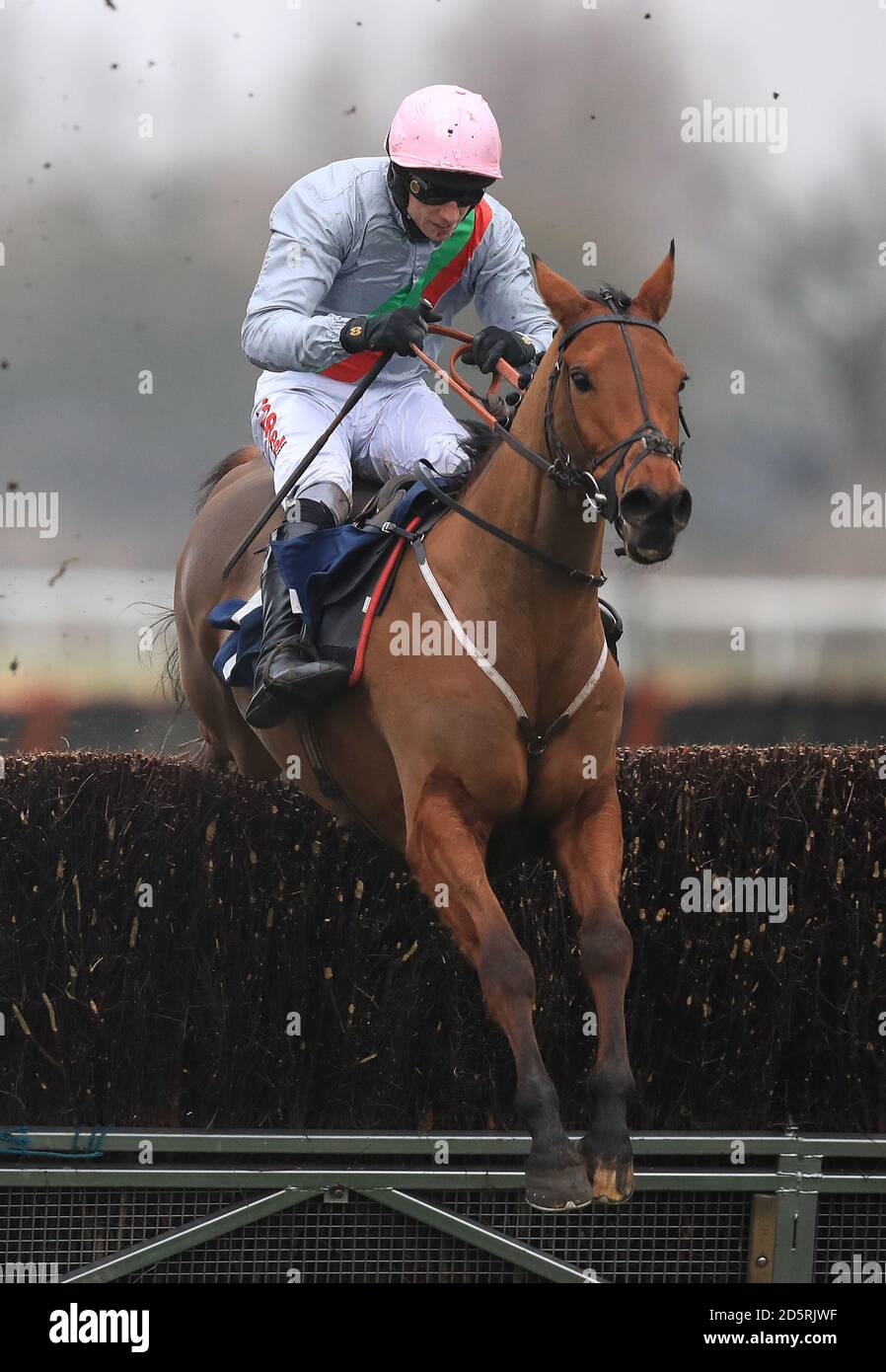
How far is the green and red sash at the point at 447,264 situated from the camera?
18.9ft

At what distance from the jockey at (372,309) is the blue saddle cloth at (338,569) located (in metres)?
0.06

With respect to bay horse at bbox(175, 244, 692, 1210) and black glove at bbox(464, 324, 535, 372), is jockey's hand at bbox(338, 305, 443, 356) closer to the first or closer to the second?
black glove at bbox(464, 324, 535, 372)

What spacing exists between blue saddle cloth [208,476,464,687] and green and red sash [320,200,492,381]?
684 millimetres

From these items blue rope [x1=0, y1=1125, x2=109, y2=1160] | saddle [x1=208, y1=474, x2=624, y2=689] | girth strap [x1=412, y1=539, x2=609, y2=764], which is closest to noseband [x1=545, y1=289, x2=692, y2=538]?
girth strap [x1=412, y1=539, x2=609, y2=764]

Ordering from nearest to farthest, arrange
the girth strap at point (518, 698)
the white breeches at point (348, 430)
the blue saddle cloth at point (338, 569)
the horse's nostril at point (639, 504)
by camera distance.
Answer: the horse's nostril at point (639, 504)
the girth strap at point (518, 698)
the blue saddle cloth at point (338, 569)
the white breeches at point (348, 430)

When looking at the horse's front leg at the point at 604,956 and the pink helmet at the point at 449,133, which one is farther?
the pink helmet at the point at 449,133

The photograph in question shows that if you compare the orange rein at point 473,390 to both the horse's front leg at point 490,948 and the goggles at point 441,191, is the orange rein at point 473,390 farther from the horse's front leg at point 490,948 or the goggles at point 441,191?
the horse's front leg at point 490,948

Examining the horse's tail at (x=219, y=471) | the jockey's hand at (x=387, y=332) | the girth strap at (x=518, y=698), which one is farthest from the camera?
the horse's tail at (x=219, y=471)

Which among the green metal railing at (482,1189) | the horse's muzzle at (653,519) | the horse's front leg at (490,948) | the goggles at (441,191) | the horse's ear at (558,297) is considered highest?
the goggles at (441,191)

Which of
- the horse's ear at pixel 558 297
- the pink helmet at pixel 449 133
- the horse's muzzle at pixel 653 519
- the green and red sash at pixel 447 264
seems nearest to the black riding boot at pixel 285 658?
the green and red sash at pixel 447 264

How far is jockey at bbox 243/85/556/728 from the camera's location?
205 inches

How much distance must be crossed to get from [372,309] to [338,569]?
3.32 ft

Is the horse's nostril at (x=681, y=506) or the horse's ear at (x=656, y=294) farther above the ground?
the horse's ear at (x=656, y=294)

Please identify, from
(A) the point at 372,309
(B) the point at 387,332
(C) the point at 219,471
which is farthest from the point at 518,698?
(C) the point at 219,471
